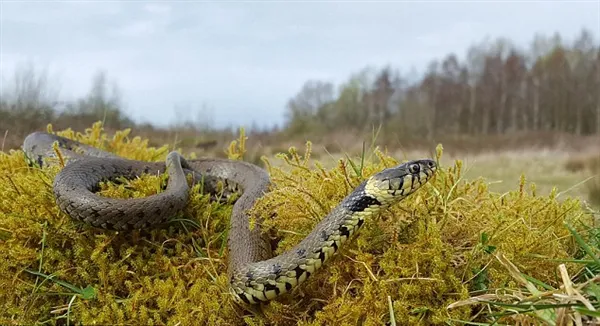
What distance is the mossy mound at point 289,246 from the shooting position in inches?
97.1

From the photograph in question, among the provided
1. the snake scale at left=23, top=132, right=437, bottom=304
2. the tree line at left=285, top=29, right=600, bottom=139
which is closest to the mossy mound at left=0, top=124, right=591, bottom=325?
the snake scale at left=23, top=132, right=437, bottom=304

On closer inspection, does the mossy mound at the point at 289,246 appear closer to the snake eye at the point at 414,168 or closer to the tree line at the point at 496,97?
the snake eye at the point at 414,168

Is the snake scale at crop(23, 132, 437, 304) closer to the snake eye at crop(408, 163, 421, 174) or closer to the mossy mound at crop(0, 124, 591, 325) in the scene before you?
the snake eye at crop(408, 163, 421, 174)

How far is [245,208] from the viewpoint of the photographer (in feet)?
10.5

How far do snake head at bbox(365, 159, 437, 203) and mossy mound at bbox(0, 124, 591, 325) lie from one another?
14 cm

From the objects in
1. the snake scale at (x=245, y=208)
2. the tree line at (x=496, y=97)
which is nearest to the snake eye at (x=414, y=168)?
the snake scale at (x=245, y=208)

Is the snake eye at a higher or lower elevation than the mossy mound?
higher

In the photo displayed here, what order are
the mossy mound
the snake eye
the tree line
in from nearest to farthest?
the mossy mound
the snake eye
the tree line

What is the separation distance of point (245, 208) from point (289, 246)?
1.54 ft

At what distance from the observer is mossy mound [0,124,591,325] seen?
97.1 inches

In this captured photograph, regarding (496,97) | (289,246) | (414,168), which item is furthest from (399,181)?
(496,97)

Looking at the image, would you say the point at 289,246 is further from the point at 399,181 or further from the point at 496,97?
the point at 496,97

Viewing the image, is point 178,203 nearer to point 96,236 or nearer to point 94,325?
point 96,236

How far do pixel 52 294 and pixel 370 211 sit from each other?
181 cm
